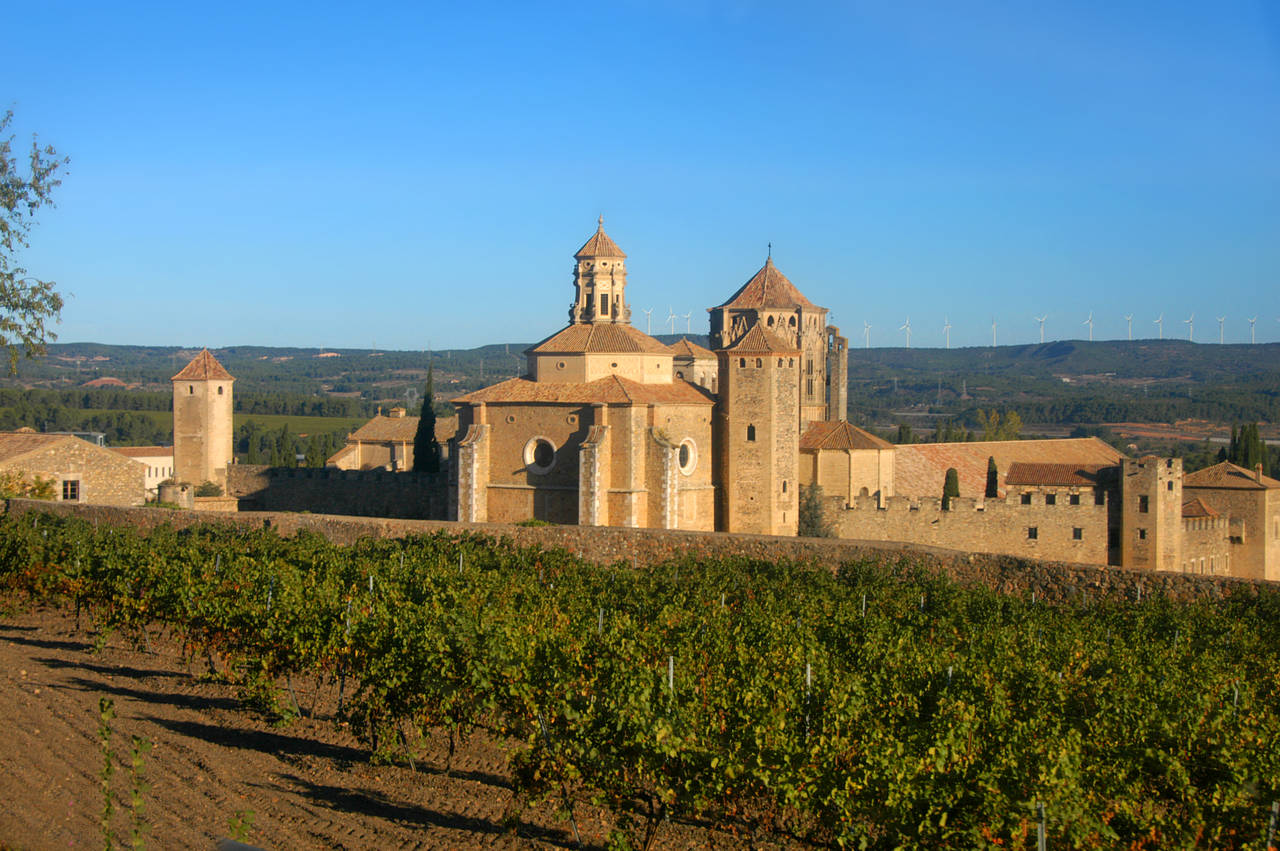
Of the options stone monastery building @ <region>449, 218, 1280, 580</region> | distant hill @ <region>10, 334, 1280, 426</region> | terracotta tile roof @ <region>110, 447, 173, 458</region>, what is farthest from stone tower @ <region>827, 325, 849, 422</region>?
distant hill @ <region>10, 334, 1280, 426</region>

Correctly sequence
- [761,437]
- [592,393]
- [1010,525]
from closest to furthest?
[592,393] → [761,437] → [1010,525]

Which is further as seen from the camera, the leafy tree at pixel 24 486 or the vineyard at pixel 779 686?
the leafy tree at pixel 24 486

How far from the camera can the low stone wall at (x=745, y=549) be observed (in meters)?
19.5

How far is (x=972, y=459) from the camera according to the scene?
4550cm

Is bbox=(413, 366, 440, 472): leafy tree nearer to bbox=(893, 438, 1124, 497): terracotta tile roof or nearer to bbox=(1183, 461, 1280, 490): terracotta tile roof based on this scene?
bbox=(893, 438, 1124, 497): terracotta tile roof

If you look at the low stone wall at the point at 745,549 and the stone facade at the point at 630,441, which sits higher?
the stone facade at the point at 630,441

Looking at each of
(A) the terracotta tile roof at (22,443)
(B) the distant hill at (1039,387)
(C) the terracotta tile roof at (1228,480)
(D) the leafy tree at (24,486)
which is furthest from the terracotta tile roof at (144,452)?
(B) the distant hill at (1039,387)

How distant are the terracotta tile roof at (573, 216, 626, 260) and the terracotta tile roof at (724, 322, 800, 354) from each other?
242 inches

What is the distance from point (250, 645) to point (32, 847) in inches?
254

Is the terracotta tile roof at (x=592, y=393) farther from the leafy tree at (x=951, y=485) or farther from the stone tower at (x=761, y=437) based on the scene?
the leafy tree at (x=951, y=485)

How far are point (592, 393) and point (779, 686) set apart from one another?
21.6 metres

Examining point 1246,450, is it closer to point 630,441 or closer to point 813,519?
point 813,519

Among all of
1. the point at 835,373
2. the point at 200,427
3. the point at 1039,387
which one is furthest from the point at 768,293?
the point at 1039,387

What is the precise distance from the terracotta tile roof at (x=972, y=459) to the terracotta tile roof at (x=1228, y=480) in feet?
8.25
